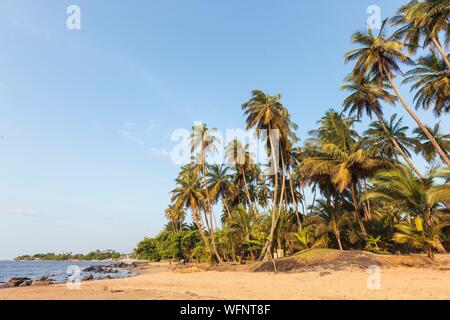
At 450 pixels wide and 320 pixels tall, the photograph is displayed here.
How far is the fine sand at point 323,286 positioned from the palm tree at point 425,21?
51.0 feet

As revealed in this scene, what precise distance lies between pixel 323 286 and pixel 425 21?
69.0 ft

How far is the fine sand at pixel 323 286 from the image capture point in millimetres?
10172

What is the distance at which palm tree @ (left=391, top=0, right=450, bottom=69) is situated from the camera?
20.3 meters

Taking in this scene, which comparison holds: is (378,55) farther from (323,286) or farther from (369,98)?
(323,286)

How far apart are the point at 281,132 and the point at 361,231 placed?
→ 1236 cm

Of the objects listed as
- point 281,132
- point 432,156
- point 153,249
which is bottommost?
point 153,249

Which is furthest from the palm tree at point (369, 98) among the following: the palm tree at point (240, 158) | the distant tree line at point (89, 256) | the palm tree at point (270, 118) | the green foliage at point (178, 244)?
the distant tree line at point (89, 256)

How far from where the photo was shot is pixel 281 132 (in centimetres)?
3066

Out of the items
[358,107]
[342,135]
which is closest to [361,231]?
[342,135]

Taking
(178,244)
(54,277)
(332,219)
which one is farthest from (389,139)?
(54,277)

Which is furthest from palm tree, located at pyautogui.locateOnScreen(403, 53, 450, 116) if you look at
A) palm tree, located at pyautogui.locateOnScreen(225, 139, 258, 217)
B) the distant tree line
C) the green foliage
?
the distant tree line

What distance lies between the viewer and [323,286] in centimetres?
1239

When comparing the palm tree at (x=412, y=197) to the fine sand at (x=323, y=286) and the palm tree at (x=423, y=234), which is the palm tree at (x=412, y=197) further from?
the fine sand at (x=323, y=286)
